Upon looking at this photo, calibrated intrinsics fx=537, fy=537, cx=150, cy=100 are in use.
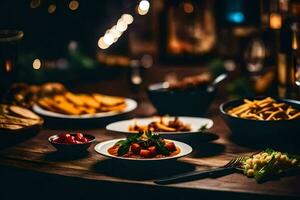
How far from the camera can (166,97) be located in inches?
147

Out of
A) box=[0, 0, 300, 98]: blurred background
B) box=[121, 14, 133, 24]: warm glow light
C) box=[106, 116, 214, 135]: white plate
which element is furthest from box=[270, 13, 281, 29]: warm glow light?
box=[121, 14, 133, 24]: warm glow light

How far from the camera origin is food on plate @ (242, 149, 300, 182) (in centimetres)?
242

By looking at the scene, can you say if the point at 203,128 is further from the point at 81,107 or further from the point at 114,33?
the point at 114,33

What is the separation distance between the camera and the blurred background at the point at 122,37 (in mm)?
5125

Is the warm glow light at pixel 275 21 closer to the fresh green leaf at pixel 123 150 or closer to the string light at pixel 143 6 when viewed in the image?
the string light at pixel 143 6

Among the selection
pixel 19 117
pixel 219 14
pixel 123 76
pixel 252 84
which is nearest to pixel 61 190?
pixel 19 117

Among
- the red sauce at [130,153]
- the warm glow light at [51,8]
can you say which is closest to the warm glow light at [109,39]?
the warm glow light at [51,8]

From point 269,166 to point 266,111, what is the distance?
624 mm

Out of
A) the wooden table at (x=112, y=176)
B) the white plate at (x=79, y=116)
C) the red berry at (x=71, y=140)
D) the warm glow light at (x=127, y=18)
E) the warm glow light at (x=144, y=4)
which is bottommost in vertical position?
the wooden table at (x=112, y=176)

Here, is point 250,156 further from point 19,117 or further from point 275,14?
point 275,14

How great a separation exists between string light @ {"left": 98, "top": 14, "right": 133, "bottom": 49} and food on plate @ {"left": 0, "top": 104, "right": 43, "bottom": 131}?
281 centimetres

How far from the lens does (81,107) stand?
378 centimetres

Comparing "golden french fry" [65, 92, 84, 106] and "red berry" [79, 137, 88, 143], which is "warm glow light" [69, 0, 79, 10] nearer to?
"golden french fry" [65, 92, 84, 106]

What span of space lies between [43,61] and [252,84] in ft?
8.70
